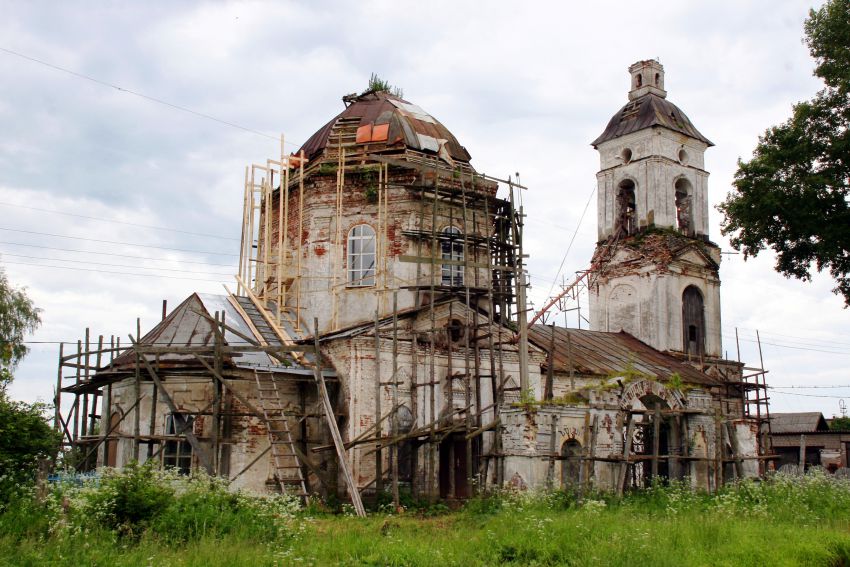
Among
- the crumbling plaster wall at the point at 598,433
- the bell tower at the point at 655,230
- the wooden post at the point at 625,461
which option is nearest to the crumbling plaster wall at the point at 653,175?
the bell tower at the point at 655,230

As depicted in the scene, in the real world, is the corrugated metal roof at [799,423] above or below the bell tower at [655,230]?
below

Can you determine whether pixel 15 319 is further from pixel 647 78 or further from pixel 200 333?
pixel 647 78

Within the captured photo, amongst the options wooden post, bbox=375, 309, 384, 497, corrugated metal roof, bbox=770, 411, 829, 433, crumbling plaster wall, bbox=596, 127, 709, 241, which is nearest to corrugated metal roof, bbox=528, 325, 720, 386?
crumbling plaster wall, bbox=596, 127, 709, 241

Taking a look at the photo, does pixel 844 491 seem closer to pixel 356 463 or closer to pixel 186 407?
pixel 356 463

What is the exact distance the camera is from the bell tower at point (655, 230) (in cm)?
2878

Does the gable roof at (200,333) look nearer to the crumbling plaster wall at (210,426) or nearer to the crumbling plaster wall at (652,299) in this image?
the crumbling plaster wall at (210,426)

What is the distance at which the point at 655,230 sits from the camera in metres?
29.1

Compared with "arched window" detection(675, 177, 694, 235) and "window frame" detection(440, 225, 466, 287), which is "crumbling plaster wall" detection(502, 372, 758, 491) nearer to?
"window frame" detection(440, 225, 466, 287)

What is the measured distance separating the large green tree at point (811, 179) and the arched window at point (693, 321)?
720cm

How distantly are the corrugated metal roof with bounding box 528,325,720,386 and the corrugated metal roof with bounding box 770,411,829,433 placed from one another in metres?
10.6

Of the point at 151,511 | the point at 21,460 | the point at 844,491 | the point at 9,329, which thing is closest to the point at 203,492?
the point at 151,511

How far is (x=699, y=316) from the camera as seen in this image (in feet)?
97.4

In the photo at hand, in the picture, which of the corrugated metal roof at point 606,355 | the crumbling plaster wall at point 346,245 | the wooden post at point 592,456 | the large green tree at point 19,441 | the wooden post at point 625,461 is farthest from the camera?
the corrugated metal roof at point 606,355

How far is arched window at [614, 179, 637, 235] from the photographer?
30.4 meters
